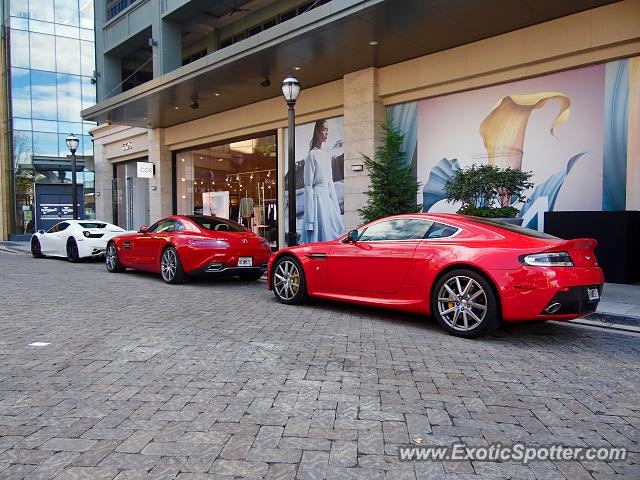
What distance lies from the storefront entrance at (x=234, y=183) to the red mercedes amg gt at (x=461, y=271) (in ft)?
34.9

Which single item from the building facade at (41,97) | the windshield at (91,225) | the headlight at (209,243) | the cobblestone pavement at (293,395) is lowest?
the cobblestone pavement at (293,395)

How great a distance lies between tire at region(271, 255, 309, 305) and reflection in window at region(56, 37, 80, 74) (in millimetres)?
31823

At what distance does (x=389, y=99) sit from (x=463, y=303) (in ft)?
29.3

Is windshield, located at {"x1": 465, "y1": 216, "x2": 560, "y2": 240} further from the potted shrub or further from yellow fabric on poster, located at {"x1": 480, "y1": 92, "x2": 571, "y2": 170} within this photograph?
yellow fabric on poster, located at {"x1": 480, "y1": 92, "x2": 571, "y2": 170}

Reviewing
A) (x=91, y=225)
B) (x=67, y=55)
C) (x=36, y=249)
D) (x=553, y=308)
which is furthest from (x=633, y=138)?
(x=67, y=55)

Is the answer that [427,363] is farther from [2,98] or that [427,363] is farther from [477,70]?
[2,98]

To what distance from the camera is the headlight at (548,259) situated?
5.12 metres

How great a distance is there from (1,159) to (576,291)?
34.9 meters

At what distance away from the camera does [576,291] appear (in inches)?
201

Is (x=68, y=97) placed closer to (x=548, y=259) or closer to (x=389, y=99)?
(x=389, y=99)

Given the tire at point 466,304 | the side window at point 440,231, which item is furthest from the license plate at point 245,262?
the tire at point 466,304

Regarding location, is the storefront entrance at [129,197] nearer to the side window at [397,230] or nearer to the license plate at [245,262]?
the license plate at [245,262]

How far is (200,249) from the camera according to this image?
936 cm

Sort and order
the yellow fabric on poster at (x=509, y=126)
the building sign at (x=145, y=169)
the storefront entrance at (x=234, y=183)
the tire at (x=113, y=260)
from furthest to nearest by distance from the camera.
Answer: the building sign at (x=145, y=169)
the storefront entrance at (x=234, y=183)
the tire at (x=113, y=260)
the yellow fabric on poster at (x=509, y=126)
